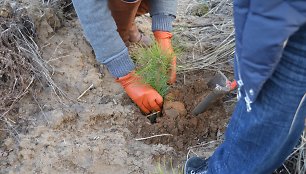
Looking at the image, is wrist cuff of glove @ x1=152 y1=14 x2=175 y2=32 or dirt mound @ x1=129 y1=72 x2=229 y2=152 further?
wrist cuff of glove @ x1=152 y1=14 x2=175 y2=32

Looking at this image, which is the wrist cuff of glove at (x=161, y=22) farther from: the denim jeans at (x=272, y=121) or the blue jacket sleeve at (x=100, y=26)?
the denim jeans at (x=272, y=121)

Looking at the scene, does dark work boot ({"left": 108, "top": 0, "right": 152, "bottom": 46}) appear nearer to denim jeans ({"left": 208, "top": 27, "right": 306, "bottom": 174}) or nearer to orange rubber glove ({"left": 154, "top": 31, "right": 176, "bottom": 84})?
orange rubber glove ({"left": 154, "top": 31, "right": 176, "bottom": 84})

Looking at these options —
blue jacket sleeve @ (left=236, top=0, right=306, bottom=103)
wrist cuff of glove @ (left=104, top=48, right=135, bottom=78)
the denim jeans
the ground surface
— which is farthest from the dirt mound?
blue jacket sleeve @ (left=236, top=0, right=306, bottom=103)

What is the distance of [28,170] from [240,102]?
97cm

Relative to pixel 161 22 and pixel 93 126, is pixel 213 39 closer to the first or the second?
pixel 161 22

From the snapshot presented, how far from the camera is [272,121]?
4.23ft

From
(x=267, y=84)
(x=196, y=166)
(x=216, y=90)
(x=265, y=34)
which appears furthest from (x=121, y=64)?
(x=265, y=34)

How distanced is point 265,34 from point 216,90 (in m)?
0.87

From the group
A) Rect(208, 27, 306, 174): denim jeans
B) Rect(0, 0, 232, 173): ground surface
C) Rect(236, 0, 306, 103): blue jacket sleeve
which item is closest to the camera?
Rect(236, 0, 306, 103): blue jacket sleeve

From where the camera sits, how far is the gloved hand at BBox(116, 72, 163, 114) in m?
2.14

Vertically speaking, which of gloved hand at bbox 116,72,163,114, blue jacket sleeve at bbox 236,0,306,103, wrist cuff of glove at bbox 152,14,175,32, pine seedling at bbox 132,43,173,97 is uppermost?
blue jacket sleeve at bbox 236,0,306,103

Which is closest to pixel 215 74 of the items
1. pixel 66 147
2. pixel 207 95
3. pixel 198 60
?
pixel 198 60

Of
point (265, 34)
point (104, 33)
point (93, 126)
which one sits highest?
point (265, 34)

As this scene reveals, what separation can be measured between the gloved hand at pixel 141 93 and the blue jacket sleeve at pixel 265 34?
94cm
